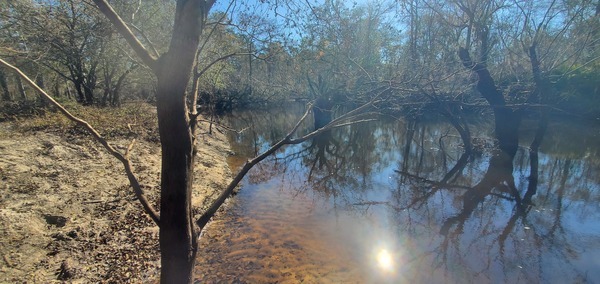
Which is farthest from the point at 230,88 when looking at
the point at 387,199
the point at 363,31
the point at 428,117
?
the point at 387,199

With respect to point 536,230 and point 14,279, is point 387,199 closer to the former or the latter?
point 536,230

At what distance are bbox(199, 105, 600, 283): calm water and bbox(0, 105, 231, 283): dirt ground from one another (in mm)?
1322

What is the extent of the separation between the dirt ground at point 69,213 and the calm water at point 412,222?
4.34ft

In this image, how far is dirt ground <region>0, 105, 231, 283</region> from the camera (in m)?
4.26

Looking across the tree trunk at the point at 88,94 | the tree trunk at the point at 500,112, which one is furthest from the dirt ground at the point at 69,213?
the tree trunk at the point at 500,112

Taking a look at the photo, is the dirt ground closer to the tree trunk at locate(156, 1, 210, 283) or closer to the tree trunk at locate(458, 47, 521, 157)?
the tree trunk at locate(156, 1, 210, 283)

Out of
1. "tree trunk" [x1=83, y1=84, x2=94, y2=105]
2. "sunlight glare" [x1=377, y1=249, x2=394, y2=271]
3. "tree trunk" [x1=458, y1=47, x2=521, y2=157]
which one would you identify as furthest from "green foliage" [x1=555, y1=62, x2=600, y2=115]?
"tree trunk" [x1=83, y1=84, x2=94, y2=105]

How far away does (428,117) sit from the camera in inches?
1118

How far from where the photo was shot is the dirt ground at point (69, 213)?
4262 millimetres

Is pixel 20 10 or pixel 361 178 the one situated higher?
pixel 20 10

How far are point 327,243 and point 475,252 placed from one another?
119 inches

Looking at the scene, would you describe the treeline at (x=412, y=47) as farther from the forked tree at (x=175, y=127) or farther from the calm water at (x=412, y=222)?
the forked tree at (x=175, y=127)

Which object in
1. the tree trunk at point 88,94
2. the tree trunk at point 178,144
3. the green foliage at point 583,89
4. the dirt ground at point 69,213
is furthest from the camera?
the green foliage at point 583,89

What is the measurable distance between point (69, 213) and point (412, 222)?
23.9 feet
